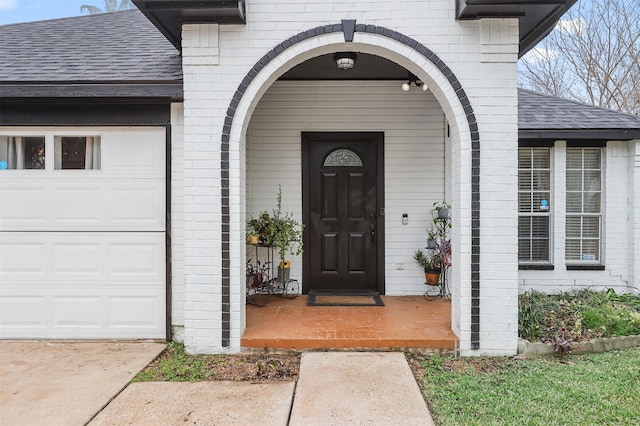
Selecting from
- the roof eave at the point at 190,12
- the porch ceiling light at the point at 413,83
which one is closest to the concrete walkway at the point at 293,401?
the roof eave at the point at 190,12

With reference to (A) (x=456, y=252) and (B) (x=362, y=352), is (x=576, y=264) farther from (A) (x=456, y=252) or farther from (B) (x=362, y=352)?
(B) (x=362, y=352)

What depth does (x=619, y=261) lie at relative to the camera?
223 inches

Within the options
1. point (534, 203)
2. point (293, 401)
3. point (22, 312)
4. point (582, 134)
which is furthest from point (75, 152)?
point (582, 134)

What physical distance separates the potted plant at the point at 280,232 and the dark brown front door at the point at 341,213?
0.62ft

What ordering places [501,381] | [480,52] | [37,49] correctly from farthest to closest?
[37,49]
[480,52]
[501,381]

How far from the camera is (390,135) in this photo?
5.68 metres

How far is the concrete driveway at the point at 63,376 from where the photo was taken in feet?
9.62

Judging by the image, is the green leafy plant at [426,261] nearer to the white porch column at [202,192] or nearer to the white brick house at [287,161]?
the white brick house at [287,161]

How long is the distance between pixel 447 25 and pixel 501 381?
3.19 metres

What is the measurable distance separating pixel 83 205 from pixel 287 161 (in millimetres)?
2529

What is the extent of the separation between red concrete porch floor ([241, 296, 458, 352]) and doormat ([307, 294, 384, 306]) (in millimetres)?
112

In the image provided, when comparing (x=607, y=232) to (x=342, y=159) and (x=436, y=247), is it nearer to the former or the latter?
(x=436, y=247)

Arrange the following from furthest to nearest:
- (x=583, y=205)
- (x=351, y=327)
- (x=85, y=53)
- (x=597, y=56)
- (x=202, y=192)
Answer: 1. (x=597, y=56)
2. (x=583, y=205)
3. (x=85, y=53)
4. (x=351, y=327)
5. (x=202, y=192)

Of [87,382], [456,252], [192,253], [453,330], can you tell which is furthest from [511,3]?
[87,382]
